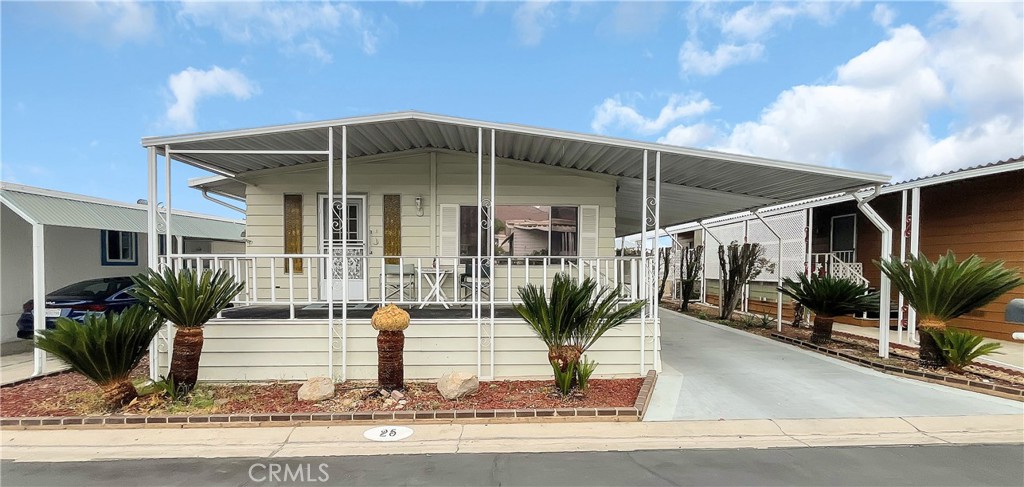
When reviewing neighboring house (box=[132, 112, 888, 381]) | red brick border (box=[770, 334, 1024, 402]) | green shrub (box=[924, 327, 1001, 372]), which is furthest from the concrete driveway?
neighboring house (box=[132, 112, 888, 381])

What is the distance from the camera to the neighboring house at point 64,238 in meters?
7.48

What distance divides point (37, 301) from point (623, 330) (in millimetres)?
7654

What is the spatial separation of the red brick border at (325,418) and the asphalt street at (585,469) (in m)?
0.70

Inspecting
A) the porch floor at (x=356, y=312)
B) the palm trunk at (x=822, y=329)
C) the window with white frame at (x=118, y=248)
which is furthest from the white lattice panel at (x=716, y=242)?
the window with white frame at (x=118, y=248)

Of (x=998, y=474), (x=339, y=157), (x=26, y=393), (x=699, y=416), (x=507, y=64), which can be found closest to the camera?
(x=998, y=474)

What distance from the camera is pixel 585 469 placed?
144 inches

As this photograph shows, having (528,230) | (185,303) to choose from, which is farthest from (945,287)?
(185,303)

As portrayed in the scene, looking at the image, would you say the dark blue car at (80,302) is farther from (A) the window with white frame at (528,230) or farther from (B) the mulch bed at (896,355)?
(B) the mulch bed at (896,355)

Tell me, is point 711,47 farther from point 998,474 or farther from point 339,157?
point 998,474

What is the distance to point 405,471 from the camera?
3641mm

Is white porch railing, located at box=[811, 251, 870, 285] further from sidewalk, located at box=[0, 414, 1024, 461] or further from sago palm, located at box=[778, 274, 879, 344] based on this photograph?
sidewalk, located at box=[0, 414, 1024, 461]

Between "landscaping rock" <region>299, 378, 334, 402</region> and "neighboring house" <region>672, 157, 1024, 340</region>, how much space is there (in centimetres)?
761

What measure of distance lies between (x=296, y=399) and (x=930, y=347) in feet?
25.8

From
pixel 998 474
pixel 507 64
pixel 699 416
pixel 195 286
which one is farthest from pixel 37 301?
pixel 507 64
